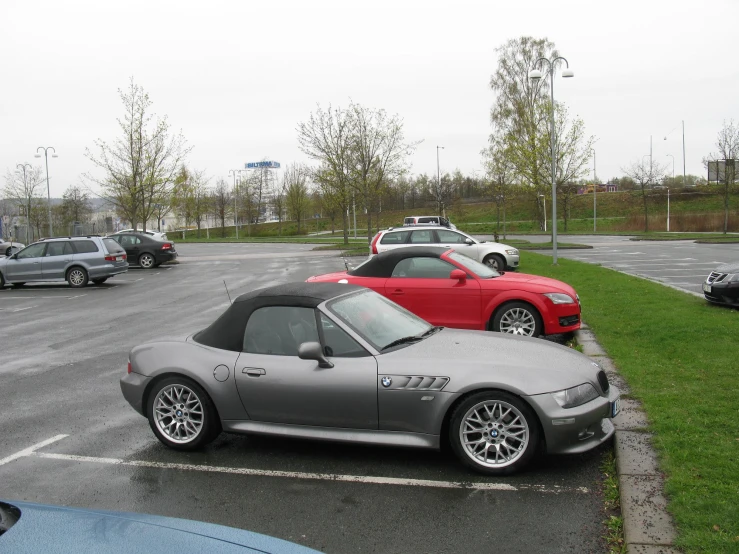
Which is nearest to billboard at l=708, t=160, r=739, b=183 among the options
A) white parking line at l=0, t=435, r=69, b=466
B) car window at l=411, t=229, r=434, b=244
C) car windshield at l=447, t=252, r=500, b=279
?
car window at l=411, t=229, r=434, b=244

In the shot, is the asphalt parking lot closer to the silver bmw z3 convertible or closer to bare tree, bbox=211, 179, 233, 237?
the silver bmw z3 convertible

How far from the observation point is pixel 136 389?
5.77 metres

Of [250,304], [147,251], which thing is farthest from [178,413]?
[147,251]

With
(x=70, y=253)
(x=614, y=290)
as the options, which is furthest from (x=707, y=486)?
(x=70, y=253)

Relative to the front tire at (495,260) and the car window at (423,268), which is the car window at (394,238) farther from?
the car window at (423,268)

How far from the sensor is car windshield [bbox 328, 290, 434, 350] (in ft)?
17.6

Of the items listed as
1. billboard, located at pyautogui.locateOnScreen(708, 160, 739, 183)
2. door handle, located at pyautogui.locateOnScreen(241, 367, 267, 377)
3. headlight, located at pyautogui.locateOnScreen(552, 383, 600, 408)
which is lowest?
headlight, located at pyautogui.locateOnScreen(552, 383, 600, 408)

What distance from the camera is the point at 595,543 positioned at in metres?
3.86

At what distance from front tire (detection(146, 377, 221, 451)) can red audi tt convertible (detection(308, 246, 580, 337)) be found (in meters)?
4.47

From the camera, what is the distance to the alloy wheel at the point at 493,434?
4.81 metres

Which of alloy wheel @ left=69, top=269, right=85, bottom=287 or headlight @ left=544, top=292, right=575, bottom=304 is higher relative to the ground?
headlight @ left=544, top=292, right=575, bottom=304

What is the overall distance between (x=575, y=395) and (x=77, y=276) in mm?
19935

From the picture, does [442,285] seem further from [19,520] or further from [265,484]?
[19,520]

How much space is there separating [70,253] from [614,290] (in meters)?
16.7
